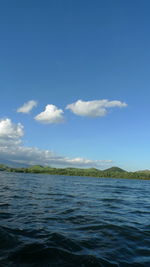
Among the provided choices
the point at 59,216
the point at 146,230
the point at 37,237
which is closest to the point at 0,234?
the point at 37,237

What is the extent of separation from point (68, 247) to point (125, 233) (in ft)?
15.4

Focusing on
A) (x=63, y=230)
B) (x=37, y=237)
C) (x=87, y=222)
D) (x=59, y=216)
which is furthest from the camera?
(x=59, y=216)

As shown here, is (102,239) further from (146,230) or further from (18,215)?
(18,215)

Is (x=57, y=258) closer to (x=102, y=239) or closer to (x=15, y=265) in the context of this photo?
(x=15, y=265)

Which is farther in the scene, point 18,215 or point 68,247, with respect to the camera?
point 18,215

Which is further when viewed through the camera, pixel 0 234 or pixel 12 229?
pixel 12 229

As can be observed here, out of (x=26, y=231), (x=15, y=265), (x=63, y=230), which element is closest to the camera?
(x=15, y=265)

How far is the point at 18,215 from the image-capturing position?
47.0 feet

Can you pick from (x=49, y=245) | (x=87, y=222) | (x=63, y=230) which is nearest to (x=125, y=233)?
(x=87, y=222)

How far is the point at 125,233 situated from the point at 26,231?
5972mm

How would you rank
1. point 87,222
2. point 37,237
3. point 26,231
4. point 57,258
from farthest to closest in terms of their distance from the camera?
point 87,222
point 26,231
point 37,237
point 57,258

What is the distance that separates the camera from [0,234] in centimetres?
981

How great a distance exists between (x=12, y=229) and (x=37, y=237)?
198 cm

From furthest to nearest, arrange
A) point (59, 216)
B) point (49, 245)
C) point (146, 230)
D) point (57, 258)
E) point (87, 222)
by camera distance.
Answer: point (59, 216), point (87, 222), point (146, 230), point (49, 245), point (57, 258)
